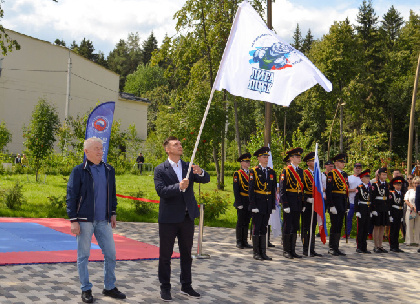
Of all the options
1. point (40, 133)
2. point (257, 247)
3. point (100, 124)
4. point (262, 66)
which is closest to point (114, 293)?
point (262, 66)

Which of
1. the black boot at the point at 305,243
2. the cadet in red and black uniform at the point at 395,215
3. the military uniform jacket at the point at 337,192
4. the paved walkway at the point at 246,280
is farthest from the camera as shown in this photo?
the cadet in red and black uniform at the point at 395,215

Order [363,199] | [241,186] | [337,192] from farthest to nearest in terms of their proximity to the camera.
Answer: [363,199]
[241,186]
[337,192]

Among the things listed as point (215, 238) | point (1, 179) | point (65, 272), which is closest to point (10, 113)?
point (1, 179)

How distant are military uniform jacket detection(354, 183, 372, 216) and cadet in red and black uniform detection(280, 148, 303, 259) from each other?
2.11 m

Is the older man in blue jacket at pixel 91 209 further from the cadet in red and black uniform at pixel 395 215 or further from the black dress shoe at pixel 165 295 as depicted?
the cadet in red and black uniform at pixel 395 215

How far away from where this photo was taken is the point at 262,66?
7891mm

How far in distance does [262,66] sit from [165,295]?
3627mm

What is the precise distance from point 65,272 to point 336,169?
6.64 metres

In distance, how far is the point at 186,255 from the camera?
717 centimetres

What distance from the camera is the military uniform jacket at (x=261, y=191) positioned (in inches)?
406

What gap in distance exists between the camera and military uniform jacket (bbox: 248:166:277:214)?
1030 centimetres

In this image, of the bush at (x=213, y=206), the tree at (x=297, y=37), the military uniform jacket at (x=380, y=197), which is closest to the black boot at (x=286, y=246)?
the military uniform jacket at (x=380, y=197)

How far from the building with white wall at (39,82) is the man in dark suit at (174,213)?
33713 millimetres

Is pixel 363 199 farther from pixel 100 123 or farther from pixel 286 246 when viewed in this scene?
pixel 100 123
